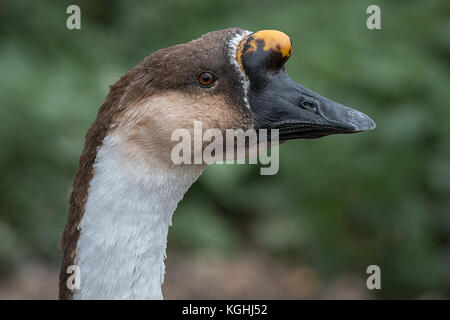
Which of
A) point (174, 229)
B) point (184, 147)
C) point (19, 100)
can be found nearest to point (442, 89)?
point (174, 229)

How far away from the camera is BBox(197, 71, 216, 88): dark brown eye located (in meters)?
2.86

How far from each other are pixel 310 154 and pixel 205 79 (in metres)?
3.45

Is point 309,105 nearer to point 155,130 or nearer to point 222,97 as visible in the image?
point 222,97

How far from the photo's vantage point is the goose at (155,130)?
2787 millimetres

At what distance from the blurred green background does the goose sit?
2.95 meters

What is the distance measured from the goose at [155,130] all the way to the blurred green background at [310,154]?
2.95 m

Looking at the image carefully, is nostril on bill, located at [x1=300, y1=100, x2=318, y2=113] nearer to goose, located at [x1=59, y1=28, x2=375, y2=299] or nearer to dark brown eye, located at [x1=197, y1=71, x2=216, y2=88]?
goose, located at [x1=59, y1=28, x2=375, y2=299]

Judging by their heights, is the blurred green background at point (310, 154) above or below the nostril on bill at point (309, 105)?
above

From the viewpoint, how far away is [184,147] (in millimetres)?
2885

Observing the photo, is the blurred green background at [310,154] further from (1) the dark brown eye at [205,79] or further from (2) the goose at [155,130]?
(1) the dark brown eye at [205,79]

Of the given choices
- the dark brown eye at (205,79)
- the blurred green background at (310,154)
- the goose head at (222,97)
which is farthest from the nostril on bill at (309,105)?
the blurred green background at (310,154)

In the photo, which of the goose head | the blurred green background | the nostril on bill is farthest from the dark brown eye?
the blurred green background

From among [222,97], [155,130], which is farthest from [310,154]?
[155,130]
